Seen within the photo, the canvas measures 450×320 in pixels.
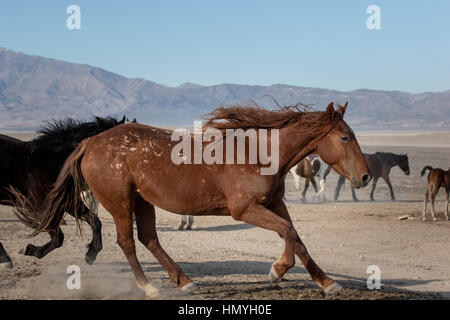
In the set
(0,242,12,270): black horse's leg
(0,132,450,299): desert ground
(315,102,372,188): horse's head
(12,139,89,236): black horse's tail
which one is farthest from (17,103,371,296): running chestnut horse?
(0,242,12,270): black horse's leg

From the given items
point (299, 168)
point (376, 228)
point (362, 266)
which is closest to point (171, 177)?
point (362, 266)

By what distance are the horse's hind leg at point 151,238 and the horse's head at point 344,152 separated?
208 centimetres

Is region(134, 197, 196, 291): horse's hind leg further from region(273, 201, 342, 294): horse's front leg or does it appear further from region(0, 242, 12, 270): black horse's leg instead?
region(0, 242, 12, 270): black horse's leg

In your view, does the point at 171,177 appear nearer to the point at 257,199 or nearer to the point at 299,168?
the point at 257,199

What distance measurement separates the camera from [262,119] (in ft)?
21.6

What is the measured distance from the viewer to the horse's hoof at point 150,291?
6.31 meters

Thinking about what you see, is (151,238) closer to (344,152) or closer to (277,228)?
(277,228)

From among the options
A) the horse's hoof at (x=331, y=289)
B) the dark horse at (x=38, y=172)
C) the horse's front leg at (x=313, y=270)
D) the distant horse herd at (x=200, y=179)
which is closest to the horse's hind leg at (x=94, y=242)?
the dark horse at (x=38, y=172)

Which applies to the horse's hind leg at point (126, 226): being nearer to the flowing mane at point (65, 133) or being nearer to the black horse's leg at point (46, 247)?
the black horse's leg at point (46, 247)

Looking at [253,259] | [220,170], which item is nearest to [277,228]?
[220,170]

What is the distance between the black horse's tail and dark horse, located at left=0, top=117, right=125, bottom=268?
454 millimetres

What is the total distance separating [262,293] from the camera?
648 cm
